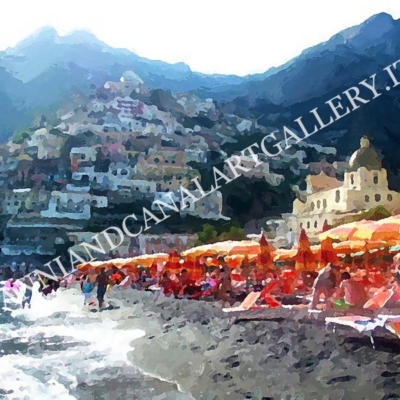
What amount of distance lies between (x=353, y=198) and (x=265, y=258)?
551 inches

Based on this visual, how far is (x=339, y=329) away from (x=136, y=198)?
39.3 meters

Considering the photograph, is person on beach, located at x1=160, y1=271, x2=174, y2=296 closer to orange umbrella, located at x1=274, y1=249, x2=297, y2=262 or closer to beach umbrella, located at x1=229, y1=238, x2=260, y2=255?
beach umbrella, located at x1=229, y1=238, x2=260, y2=255

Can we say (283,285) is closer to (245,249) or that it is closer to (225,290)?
(225,290)

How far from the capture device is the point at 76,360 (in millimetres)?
6977

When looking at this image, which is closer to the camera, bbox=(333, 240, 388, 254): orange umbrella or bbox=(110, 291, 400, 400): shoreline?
bbox=(110, 291, 400, 400): shoreline

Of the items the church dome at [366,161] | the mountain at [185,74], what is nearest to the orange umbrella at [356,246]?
the church dome at [366,161]

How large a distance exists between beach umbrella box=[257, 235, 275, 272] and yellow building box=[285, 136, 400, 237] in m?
12.0

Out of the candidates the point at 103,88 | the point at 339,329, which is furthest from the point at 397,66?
the point at 339,329

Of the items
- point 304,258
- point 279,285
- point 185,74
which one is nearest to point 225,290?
point 279,285

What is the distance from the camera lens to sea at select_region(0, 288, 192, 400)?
5316 mm

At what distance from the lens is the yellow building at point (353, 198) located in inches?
964

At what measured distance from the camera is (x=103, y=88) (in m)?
64.5

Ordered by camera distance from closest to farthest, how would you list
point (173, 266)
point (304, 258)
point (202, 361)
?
point (202, 361) → point (304, 258) → point (173, 266)

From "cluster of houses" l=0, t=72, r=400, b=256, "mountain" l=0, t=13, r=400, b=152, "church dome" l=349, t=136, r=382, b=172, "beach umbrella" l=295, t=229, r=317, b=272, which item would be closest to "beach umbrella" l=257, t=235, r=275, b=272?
"beach umbrella" l=295, t=229, r=317, b=272
